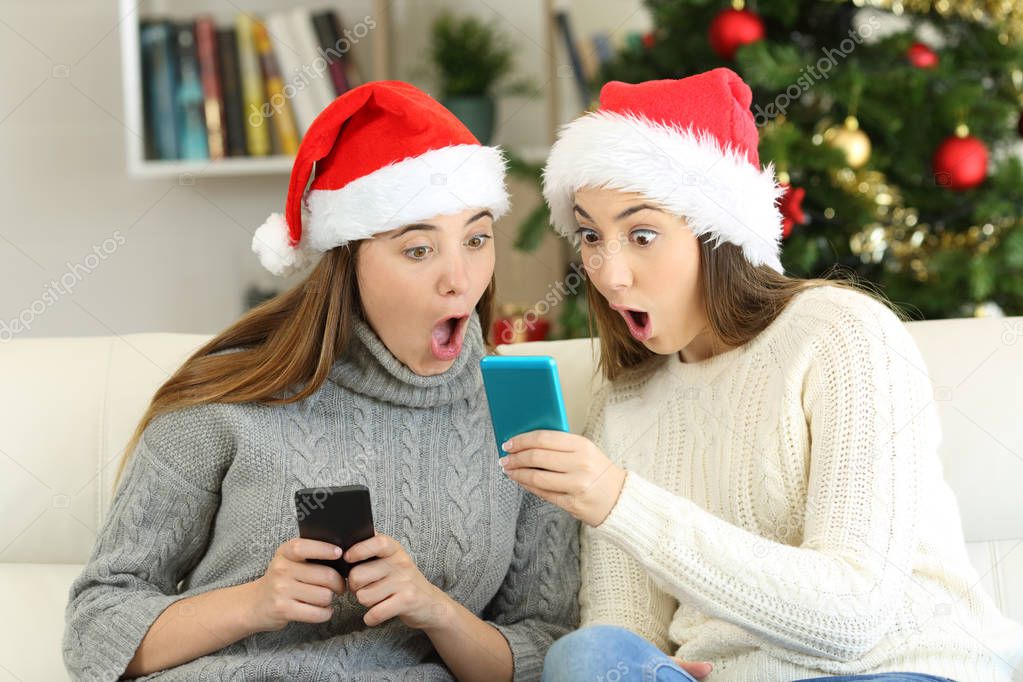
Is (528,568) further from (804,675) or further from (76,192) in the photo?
(76,192)

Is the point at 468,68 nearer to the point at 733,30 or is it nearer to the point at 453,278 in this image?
the point at 733,30

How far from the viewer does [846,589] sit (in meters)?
1.12

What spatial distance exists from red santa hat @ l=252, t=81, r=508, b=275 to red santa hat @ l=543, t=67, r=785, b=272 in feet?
0.39

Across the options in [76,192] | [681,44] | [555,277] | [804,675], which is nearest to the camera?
[804,675]

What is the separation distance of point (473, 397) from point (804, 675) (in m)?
0.55

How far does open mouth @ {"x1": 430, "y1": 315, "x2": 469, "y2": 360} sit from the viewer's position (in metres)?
1.41

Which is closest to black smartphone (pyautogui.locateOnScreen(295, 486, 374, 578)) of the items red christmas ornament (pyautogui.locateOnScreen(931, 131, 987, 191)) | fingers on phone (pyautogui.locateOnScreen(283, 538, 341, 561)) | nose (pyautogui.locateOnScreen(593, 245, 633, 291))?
fingers on phone (pyautogui.locateOnScreen(283, 538, 341, 561))

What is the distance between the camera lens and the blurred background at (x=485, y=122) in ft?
7.53

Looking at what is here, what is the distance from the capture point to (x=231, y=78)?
2934 millimetres

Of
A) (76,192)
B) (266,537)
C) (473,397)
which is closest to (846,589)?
(473,397)

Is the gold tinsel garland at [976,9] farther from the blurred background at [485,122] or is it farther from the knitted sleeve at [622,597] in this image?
the knitted sleeve at [622,597]

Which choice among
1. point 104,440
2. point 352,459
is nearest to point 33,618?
point 104,440

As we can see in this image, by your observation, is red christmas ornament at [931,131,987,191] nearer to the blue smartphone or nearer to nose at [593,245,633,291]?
nose at [593,245,633,291]

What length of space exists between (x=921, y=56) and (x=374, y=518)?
64.5 inches
